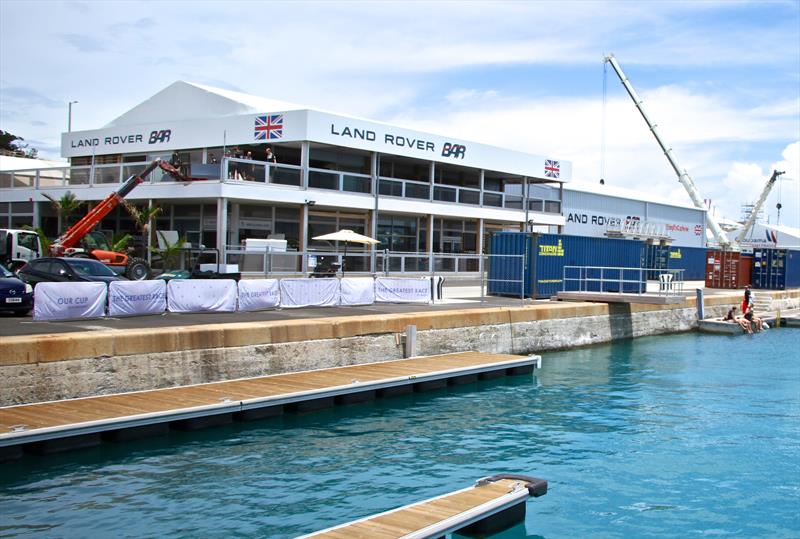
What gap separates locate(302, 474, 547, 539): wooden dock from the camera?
27.7ft

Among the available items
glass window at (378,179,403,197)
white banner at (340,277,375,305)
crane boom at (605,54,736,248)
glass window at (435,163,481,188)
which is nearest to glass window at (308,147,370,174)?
glass window at (378,179,403,197)

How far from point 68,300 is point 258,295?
5471mm

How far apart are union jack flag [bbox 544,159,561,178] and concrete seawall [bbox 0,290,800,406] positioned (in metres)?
17.4

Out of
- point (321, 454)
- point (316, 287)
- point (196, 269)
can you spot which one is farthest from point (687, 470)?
point (196, 269)

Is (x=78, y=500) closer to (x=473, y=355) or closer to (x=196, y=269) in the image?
(x=473, y=355)

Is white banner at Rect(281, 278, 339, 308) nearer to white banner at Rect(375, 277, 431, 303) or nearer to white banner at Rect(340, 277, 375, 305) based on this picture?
white banner at Rect(340, 277, 375, 305)

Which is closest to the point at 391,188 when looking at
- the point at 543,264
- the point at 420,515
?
the point at 543,264

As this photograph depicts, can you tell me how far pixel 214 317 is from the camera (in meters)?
19.8

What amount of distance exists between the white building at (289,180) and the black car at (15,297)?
33.2 ft

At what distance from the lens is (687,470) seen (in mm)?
12680

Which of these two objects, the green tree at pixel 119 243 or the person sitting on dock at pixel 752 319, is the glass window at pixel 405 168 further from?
the person sitting on dock at pixel 752 319

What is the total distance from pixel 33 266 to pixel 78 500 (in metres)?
13.3

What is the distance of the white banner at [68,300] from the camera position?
56.1 ft

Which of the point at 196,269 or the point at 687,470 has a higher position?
the point at 196,269
